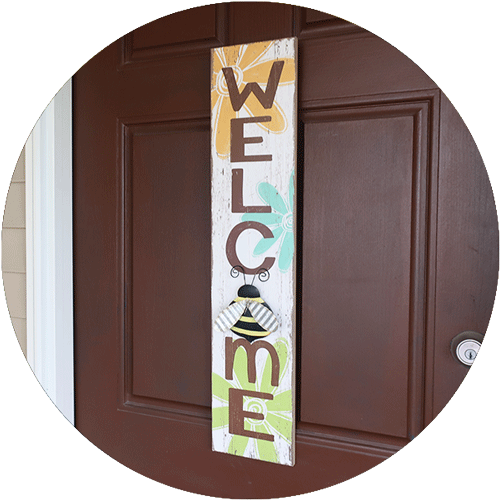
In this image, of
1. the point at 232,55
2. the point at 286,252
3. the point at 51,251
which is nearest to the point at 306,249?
the point at 286,252

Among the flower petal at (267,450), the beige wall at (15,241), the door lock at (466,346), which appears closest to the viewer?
the door lock at (466,346)

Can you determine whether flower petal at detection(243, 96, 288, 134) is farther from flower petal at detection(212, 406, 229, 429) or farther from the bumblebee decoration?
flower petal at detection(212, 406, 229, 429)

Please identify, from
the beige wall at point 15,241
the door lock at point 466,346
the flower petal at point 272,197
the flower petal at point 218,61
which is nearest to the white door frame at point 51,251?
the beige wall at point 15,241

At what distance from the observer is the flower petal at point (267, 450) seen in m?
0.81

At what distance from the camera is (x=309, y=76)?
769 mm

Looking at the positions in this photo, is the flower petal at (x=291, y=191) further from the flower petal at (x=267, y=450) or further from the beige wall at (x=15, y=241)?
the beige wall at (x=15, y=241)

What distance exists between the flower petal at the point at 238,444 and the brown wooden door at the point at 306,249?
0.04m

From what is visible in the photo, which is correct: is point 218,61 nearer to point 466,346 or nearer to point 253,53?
point 253,53

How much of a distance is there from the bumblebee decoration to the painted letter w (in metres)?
0.29

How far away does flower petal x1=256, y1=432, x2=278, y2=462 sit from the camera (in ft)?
2.65

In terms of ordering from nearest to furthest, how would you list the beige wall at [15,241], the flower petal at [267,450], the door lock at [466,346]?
the door lock at [466,346], the flower petal at [267,450], the beige wall at [15,241]

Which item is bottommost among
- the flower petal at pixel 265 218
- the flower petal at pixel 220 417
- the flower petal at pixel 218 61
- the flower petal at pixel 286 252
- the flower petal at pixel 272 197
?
the flower petal at pixel 220 417

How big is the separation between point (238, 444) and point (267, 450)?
0.19 feet

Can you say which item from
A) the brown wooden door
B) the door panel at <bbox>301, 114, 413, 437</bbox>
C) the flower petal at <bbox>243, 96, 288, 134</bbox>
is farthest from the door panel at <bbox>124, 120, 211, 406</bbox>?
the door panel at <bbox>301, 114, 413, 437</bbox>
